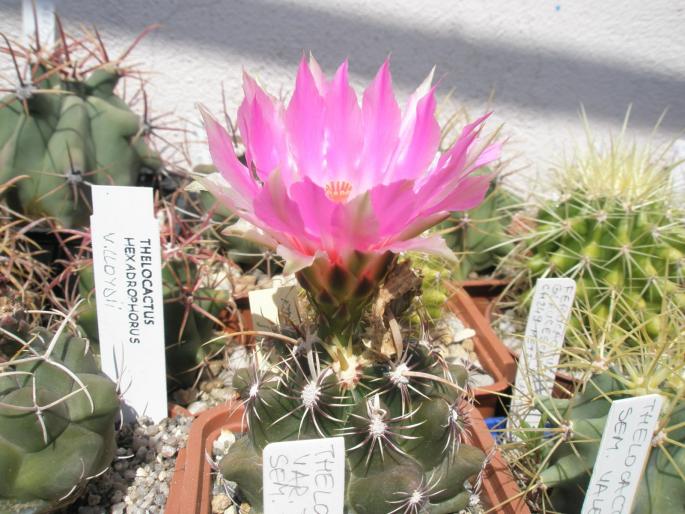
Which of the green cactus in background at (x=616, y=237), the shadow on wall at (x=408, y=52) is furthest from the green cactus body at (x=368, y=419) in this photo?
the shadow on wall at (x=408, y=52)

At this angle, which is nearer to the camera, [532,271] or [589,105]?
[532,271]

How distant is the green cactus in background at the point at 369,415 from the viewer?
2.23 ft

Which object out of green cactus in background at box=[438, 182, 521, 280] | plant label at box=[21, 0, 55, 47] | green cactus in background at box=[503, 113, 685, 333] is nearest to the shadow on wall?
plant label at box=[21, 0, 55, 47]

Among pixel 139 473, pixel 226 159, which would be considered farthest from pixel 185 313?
pixel 226 159

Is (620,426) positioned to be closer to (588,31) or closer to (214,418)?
(214,418)

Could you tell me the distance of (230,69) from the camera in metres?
1.86

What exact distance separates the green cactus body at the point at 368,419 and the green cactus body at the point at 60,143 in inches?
25.6

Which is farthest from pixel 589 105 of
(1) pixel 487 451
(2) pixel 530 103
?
(1) pixel 487 451

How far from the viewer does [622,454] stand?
0.73 m

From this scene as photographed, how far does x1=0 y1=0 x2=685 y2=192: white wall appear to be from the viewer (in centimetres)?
178

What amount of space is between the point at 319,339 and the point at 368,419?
106 mm

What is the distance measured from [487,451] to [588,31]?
5.39 feet

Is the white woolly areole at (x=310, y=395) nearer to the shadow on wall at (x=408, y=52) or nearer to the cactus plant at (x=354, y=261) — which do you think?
the cactus plant at (x=354, y=261)

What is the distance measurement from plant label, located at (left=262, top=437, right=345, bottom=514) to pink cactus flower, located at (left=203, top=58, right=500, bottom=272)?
0.20 metres
